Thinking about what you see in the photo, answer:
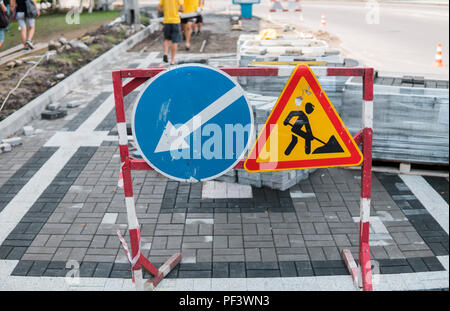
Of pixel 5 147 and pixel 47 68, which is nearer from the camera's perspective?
pixel 5 147

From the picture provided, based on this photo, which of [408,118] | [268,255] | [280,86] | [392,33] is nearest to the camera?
[268,255]

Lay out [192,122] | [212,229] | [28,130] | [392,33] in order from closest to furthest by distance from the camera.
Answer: [192,122]
[212,229]
[28,130]
[392,33]

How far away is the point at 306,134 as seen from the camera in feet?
12.1

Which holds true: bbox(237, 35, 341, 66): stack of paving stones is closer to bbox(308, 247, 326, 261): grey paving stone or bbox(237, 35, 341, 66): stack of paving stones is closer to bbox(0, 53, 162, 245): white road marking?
bbox(0, 53, 162, 245): white road marking

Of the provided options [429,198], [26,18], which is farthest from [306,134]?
[26,18]

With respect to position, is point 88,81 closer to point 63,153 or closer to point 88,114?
point 88,114

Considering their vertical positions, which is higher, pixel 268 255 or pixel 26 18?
pixel 26 18

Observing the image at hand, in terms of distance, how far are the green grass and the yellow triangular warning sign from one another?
8.78m

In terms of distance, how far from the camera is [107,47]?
15773 millimetres

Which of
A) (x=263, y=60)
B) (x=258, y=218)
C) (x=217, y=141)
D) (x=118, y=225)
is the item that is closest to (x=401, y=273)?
(x=258, y=218)

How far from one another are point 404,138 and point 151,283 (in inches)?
154

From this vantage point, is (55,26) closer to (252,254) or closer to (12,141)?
(12,141)

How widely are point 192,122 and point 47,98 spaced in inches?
276

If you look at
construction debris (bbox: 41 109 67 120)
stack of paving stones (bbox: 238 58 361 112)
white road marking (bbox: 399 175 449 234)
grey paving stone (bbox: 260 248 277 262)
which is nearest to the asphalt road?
stack of paving stones (bbox: 238 58 361 112)
